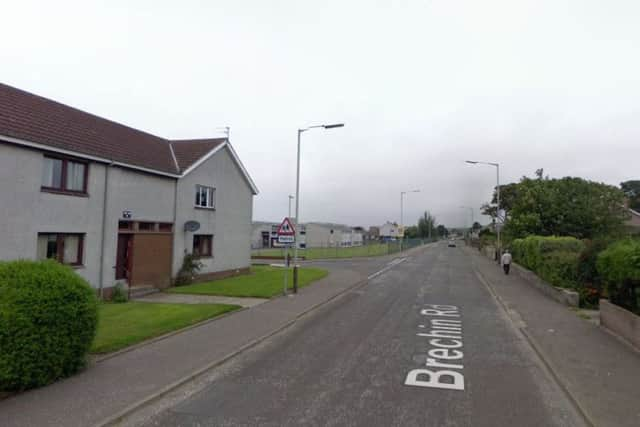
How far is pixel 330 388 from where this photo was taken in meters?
6.11

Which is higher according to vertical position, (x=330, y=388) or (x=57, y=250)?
(x=57, y=250)

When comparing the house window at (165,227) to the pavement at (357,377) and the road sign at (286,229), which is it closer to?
the road sign at (286,229)

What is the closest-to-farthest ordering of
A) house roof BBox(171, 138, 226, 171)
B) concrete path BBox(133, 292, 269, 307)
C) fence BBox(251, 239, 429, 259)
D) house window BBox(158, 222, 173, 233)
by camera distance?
concrete path BBox(133, 292, 269, 307) < house window BBox(158, 222, 173, 233) < house roof BBox(171, 138, 226, 171) < fence BBox(251, 239, 429, 259)

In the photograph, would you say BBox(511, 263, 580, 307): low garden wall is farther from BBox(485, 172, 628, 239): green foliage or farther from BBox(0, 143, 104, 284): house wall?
BBox(0, 143, 104, 284): house wall

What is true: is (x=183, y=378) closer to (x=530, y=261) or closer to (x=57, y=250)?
(x=57, y=250)

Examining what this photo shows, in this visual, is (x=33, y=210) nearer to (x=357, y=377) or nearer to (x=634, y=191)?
(x=357, y=377)

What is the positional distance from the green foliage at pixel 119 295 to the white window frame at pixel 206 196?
559 centimetres

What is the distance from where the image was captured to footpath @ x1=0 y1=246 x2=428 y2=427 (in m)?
5.01

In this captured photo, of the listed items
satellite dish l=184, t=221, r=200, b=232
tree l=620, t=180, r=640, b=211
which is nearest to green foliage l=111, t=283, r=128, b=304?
satellite dish l=184, t=221, r=200, b=232

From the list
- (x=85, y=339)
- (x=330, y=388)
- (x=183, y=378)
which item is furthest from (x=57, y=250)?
(x=330, y=388)

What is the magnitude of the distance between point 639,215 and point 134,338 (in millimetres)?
64153

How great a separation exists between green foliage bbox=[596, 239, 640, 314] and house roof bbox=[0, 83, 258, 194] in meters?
15.1

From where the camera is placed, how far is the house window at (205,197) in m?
19.2

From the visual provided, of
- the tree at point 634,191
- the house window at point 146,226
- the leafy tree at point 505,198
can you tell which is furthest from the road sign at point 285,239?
the tree at point 634,191
